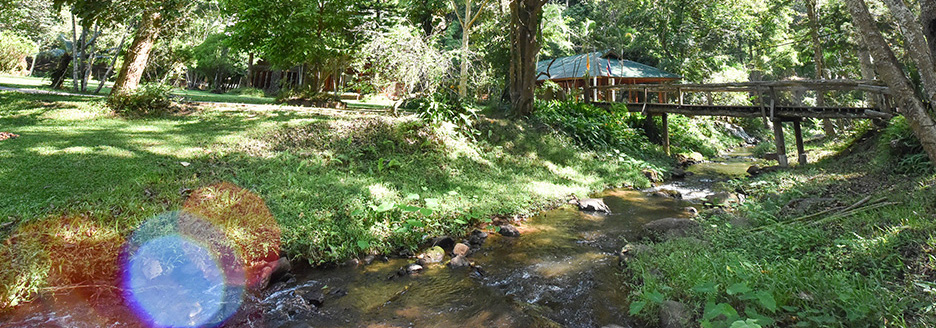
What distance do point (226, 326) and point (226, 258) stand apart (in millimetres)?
1216

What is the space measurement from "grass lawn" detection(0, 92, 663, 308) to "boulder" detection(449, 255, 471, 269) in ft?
2.88

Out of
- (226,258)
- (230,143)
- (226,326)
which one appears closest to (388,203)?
(226,258)

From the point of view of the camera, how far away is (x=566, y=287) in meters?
5.16

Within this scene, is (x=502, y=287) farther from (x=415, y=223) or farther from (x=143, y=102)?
(x=143, y=102)

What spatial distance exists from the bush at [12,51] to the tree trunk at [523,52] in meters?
Answer: 37.8

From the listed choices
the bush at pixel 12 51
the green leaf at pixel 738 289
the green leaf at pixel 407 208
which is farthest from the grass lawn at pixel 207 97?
the green leaf at pixel 738 289

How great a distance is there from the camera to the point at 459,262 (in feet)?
19.3

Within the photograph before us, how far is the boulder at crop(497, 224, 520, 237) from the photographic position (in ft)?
23.4

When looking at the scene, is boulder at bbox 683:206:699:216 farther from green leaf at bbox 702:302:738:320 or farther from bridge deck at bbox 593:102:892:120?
green leaf at bbox 702:302:738:320

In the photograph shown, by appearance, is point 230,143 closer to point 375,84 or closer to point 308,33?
point 375,84

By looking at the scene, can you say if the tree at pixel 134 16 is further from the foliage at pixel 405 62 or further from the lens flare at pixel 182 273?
the lens flare at pixel 182 273

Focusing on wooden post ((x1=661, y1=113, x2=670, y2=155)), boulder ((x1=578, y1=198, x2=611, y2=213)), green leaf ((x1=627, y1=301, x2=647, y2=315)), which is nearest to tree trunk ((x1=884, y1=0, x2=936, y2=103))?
green leaf ((x1=627, y1=301, x2=647, y2=315))

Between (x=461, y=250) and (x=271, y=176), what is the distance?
3.56 m

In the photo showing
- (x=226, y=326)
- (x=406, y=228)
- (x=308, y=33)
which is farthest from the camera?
(x=308, y=33)
